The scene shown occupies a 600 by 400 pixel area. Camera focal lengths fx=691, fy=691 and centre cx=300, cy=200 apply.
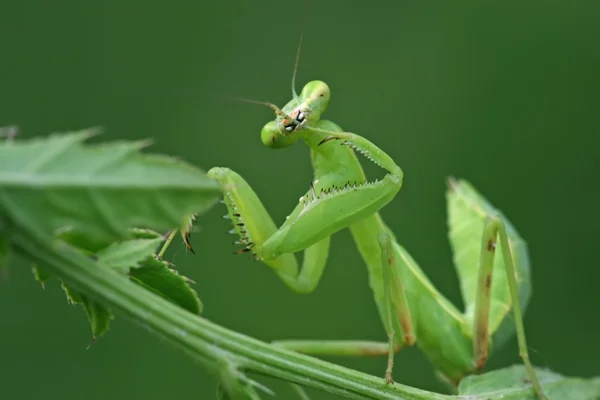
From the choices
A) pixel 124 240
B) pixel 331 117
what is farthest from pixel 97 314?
pixel 331 117

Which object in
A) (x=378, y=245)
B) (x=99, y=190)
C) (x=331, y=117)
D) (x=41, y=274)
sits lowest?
(x=378, y=245)

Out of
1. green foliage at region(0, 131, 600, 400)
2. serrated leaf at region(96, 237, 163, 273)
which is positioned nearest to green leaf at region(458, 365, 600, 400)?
green foliage at region(0, 131, 600, 400)

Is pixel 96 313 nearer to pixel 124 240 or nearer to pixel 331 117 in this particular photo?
pixel 124 240

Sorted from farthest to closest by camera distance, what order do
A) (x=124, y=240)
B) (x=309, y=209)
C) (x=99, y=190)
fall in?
Answer: (x=309, y=209) → (x=124, y=240) → (x=99, y=190)

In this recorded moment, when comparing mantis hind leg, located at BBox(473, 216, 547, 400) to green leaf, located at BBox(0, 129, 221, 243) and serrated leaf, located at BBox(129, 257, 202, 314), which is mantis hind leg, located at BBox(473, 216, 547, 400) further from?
green leaf, located at BBox(0, 129, 221, 243)

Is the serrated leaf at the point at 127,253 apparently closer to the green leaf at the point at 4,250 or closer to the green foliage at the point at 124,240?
the green foliage at the point at 124,240

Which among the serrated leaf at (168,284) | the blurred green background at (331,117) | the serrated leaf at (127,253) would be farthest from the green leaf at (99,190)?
the blurred green background at (331,117)
